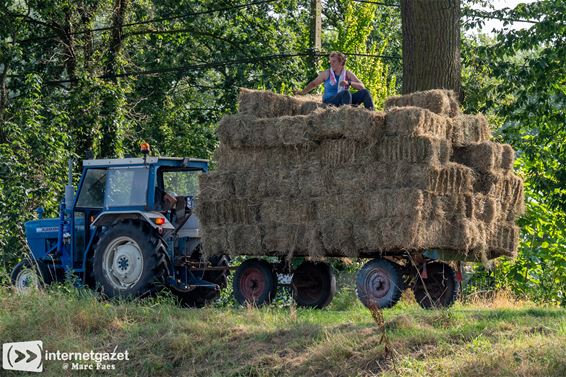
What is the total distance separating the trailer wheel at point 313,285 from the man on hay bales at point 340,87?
243 centimetres

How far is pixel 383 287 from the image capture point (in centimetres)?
1437

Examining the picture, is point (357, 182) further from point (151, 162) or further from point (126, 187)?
point (126, 187)

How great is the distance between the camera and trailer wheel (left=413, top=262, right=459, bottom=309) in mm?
14953

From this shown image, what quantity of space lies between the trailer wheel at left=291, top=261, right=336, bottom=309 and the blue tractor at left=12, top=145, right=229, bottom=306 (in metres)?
1.17

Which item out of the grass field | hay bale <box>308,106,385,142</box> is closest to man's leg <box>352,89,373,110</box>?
hay bale <box>308,106,385,142</box>

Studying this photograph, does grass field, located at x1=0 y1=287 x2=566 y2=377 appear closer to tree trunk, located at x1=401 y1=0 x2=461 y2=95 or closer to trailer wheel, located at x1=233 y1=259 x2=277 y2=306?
trailer wheel, located at x1=233 y1=259 x2=277 y2=306

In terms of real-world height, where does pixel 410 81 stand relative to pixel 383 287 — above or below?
above

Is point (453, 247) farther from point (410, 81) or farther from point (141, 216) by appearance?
point (141, 216)

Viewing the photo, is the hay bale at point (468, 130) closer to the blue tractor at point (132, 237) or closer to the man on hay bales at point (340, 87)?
the man on hay bales at point (340, 87)

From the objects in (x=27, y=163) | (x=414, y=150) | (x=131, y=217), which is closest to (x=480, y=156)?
(x=414, y=150)

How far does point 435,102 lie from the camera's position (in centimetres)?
1423

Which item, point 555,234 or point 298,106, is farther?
point 555,234

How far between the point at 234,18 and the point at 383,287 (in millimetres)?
15815

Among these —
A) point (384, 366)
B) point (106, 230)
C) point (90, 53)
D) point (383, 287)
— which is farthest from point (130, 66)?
point (384, 366)
